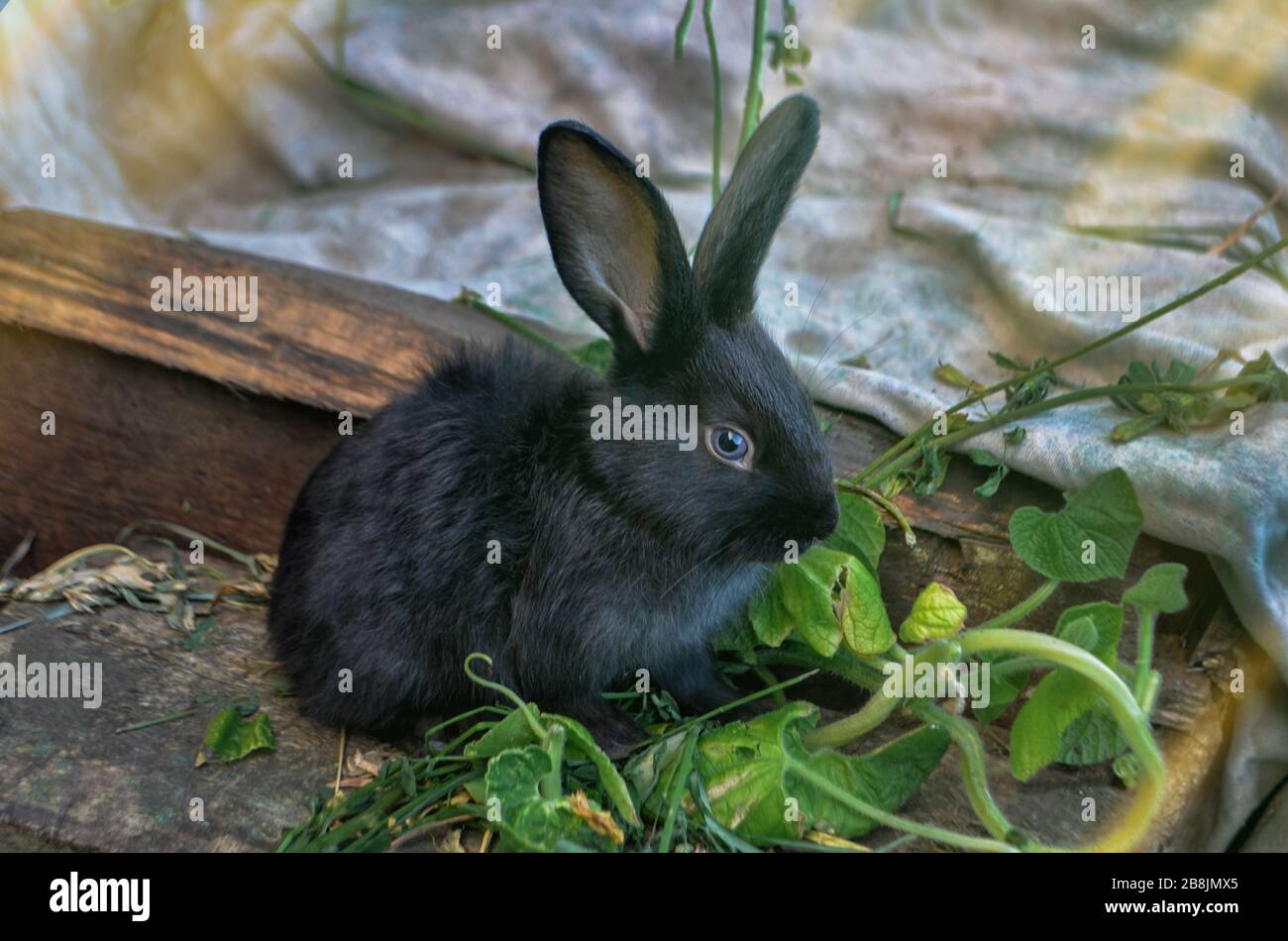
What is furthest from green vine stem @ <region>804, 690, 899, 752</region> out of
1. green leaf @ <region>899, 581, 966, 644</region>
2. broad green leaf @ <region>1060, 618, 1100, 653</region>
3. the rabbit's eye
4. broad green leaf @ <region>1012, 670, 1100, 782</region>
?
the rabbit's eye

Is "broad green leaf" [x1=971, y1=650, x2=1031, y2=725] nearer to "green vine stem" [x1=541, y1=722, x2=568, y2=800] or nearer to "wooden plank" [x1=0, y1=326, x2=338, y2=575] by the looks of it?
"green vine stem" [x1=541, y1=722, x2=568, y2=800]

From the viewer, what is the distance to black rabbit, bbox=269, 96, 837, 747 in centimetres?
261

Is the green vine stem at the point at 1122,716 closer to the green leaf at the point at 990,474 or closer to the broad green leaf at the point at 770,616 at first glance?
the broad green leaf at the point at 770,616

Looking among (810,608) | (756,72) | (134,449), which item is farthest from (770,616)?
(134,449)

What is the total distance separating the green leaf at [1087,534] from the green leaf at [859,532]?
1.36ft

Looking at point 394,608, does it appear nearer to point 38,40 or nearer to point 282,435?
point 282,435

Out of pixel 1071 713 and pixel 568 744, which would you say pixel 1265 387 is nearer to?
pixel 1071 713

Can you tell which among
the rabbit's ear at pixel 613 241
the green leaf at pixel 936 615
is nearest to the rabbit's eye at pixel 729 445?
the rabbit's ear at pixel 613 241

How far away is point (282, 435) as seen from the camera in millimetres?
3820

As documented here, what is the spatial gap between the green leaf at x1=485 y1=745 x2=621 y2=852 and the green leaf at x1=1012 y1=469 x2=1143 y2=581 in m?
1.06

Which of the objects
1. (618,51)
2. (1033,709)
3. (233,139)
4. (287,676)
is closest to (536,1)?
(618,51)

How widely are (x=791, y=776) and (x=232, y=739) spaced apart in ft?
4.22

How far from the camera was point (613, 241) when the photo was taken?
2.64m

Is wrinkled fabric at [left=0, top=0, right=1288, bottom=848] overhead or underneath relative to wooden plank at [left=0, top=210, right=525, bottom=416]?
overhead
